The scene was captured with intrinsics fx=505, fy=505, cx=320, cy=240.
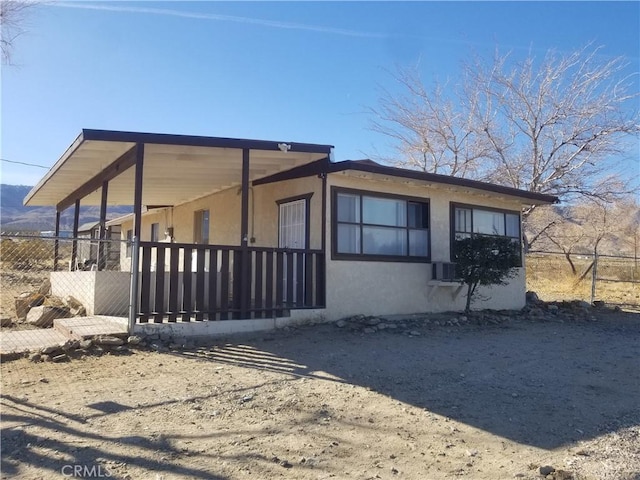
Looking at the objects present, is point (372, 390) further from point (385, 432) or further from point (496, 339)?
point (496, 339)

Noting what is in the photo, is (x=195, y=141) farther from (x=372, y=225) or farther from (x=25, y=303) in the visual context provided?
(x=25, y=303)

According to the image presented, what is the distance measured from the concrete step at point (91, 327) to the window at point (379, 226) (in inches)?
150

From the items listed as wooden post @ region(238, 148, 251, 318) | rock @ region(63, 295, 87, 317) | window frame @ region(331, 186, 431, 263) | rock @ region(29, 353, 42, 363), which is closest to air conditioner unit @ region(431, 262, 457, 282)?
window frame @ region(331, 186, 431, 263)

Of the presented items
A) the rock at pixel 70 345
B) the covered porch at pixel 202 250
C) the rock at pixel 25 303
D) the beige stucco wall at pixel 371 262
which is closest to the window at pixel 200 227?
the beige stucco wall at pixel 371 262

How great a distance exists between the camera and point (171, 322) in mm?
7227

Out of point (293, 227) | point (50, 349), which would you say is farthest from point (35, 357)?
point (293, 227)

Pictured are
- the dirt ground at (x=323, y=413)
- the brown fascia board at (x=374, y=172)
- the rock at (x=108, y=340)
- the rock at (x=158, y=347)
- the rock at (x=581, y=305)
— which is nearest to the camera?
the dirt ground at (x=323, y=413)

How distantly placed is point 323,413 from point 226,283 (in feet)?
12.3

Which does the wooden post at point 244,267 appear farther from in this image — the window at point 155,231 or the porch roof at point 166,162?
the window at point 155,231

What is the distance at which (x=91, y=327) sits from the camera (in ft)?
23.0

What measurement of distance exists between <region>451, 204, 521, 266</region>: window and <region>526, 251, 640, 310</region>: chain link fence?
9.19ft

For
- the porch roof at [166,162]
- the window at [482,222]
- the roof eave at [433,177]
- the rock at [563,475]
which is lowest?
the rock at [563,475]

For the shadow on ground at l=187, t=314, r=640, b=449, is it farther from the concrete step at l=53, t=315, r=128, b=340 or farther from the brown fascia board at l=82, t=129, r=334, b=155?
the brown fascia board at l=82, t=129, r=334, b=155

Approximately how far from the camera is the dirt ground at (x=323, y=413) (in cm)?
338
